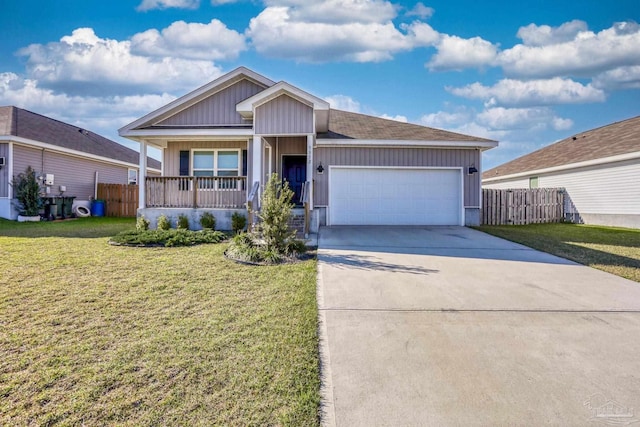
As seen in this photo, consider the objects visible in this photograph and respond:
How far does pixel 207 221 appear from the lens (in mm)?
10375

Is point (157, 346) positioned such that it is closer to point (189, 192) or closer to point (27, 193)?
point (189, 192)

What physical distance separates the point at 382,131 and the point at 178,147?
7.93 metres

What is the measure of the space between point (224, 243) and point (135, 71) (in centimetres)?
1321

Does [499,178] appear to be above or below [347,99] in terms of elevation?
below

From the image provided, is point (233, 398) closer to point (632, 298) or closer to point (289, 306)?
point (289, 306)

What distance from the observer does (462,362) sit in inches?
110

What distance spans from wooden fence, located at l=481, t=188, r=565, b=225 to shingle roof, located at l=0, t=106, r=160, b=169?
19847 mm

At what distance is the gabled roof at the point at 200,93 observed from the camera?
11108 millimetres

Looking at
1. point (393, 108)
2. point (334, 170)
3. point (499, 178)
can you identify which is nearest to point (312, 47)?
point (334, 170)

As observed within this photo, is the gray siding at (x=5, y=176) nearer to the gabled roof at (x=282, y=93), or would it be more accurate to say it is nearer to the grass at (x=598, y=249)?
the gabled roof at (x=282, y=93)

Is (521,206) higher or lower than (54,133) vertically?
lower

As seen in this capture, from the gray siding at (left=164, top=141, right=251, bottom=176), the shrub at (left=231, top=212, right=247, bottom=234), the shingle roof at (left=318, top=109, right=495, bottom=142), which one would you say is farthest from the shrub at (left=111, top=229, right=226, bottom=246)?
the shingle roof at (left=318, top=109, right=495, bottom=142)

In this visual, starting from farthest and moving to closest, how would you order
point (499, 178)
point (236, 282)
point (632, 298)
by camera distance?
point (499, 178) → point (236, 282) → point (632, 298)

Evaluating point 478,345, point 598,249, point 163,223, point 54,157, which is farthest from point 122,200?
point 598,249
